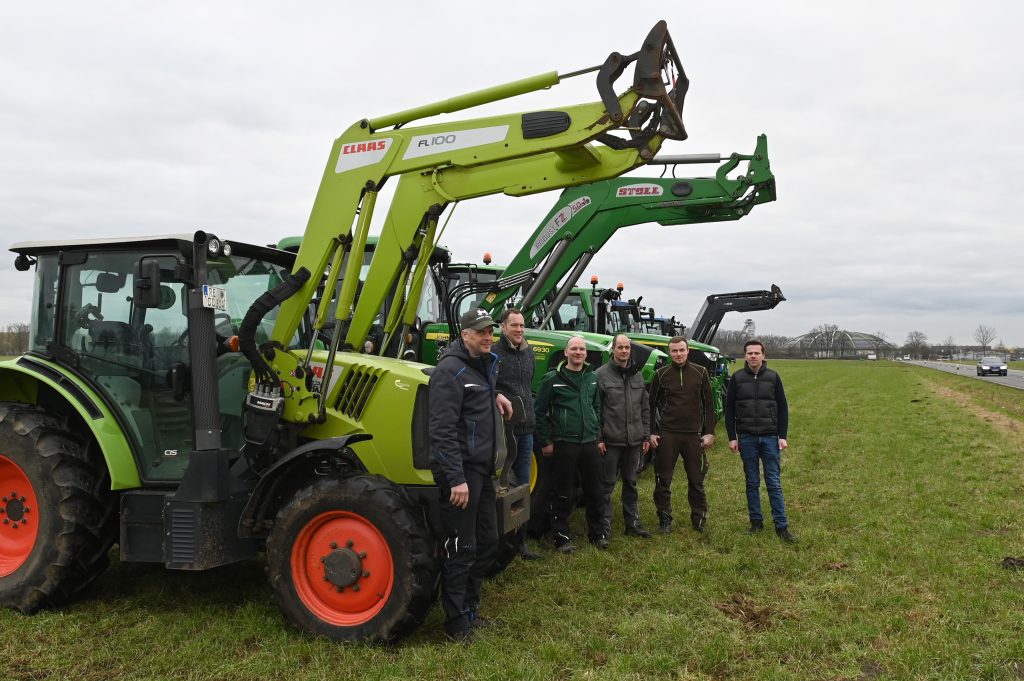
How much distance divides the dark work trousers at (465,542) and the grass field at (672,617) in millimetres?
214

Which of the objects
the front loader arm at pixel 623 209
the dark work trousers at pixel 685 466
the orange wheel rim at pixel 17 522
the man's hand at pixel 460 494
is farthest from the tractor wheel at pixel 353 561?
the front loader arm at pixel 623 209

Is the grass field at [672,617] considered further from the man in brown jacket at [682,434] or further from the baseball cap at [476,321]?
the baseball cap at [476,321]

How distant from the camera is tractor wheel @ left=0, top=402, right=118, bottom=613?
506cm

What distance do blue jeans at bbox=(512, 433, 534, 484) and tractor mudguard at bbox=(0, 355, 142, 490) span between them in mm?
2760

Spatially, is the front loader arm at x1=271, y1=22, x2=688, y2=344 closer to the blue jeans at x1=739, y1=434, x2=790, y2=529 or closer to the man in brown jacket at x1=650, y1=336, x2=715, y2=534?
the man in brown jacket at x1=650, y1=336, x2=715, y2=534

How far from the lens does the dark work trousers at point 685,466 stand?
303 inches

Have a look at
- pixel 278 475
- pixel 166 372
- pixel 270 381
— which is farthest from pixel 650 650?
pixel 166 372

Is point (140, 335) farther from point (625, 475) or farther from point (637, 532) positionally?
point (637, 532)

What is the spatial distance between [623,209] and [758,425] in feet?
14.2

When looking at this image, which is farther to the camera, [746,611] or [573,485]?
[573,485]

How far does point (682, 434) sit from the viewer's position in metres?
7.71

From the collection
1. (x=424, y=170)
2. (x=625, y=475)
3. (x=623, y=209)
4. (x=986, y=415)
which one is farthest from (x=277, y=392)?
(x=986, y=415)

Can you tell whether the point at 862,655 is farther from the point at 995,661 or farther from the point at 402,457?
the point at 402,457

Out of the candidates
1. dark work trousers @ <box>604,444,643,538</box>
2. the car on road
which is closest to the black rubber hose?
dark work trousers @ <box>604,444,643,538</box>
